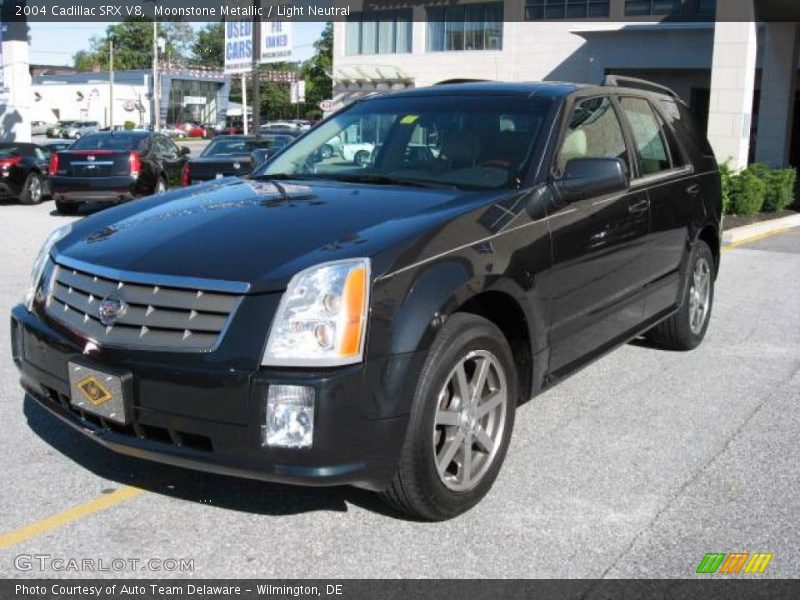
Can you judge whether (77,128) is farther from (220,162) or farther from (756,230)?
(756,230)

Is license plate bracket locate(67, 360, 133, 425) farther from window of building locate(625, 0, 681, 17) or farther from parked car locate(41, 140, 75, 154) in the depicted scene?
window of building locate(625, 0, 681, 17)

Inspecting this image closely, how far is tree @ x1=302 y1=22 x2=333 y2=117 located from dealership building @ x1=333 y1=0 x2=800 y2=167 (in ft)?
124

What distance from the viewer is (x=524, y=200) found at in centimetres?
412

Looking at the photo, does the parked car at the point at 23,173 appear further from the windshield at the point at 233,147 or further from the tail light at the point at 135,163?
the windshield at the point at 233,147

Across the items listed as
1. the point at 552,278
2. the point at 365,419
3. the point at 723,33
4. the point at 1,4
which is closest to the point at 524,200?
the point at 552,278

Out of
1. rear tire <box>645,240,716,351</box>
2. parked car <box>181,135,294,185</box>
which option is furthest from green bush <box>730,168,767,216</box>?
rear tire <box>645,240,716,351</box>

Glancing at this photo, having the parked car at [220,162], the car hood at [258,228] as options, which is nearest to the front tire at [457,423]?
the car hood at [258,228]

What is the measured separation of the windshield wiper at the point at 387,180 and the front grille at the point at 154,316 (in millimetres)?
1450

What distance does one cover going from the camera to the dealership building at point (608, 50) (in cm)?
1814

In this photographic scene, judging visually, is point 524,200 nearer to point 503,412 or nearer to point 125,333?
point 503,412

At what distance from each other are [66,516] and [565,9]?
128ft

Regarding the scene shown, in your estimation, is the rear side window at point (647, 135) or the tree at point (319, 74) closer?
the rear side window at point (647, 135)

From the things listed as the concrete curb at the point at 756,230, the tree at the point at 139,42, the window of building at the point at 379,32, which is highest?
the tree at the point at 139,42

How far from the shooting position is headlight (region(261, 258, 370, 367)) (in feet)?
10.3
